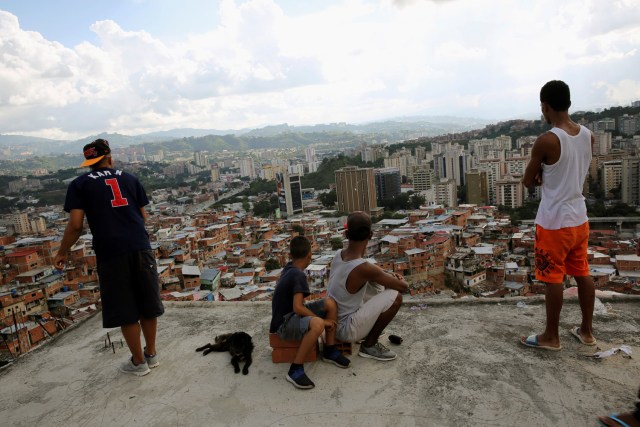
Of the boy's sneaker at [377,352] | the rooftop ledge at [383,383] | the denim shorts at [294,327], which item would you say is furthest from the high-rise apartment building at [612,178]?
the denim shorts at [294,327]

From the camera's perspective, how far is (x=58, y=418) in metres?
1.64

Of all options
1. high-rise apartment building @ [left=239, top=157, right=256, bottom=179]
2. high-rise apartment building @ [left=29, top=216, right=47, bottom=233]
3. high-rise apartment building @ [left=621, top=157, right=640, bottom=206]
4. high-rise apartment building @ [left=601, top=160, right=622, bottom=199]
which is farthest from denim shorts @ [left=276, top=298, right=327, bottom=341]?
high-rise apartment building @ [left=239, top=157, right=256, bottom=179]

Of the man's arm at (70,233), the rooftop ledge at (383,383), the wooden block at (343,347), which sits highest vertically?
the man's arm at (70,233)

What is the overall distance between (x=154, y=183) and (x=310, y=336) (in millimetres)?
61639

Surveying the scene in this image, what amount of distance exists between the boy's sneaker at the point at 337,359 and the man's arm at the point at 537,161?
1.01m

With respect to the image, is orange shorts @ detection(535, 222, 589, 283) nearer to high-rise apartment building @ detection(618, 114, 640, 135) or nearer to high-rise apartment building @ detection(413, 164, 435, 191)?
high-rise apartment building @ detection(413, 164, 435, 191)

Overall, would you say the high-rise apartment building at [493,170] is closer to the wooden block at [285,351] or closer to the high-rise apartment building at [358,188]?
the high-rise apartment building at [358,188]

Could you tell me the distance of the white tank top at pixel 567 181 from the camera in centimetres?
166

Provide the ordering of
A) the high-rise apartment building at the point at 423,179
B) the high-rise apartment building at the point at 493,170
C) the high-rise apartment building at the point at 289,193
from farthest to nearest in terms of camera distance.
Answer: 1. the high-rise apartment building at the point at 423,179
2. the high-rise apartment building at the point at 493,170
3. the high-rise apartment building at the point at 289,193

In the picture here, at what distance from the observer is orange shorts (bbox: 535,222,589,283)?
1.69m

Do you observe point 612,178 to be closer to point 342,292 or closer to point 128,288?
point 342,292

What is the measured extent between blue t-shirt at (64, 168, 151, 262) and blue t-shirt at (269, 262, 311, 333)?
1.91 feet

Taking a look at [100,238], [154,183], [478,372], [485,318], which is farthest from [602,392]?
[154,183]

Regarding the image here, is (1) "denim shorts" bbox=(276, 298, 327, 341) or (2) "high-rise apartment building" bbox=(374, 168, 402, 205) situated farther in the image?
(2) "high-rise apartment building" bbox=(374, 168, 402, 205)
